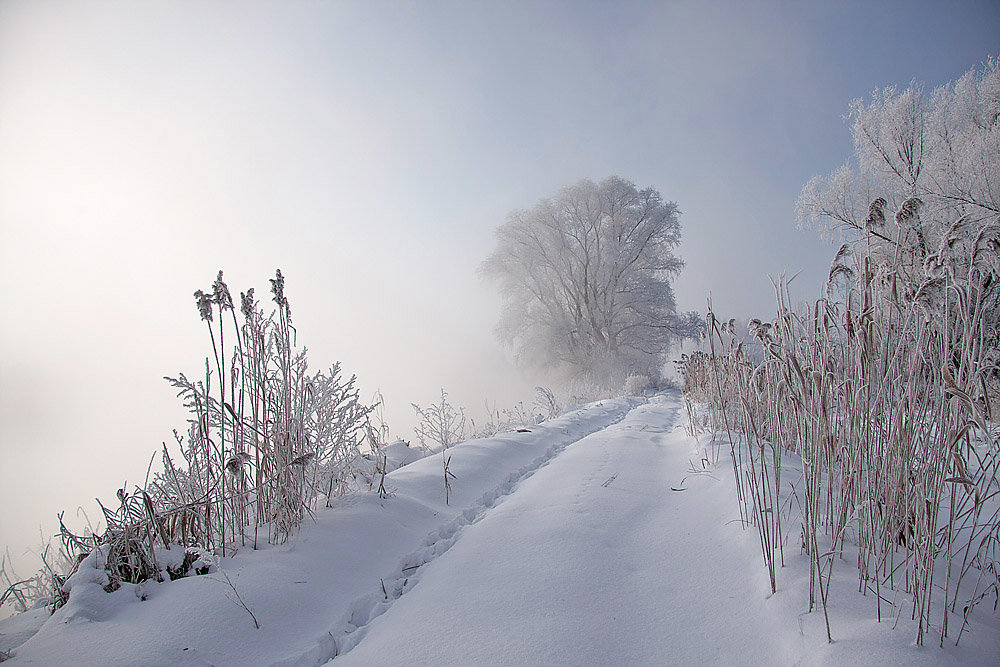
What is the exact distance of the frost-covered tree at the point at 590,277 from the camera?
1698 cm

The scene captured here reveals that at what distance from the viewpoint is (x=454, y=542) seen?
7.55 feet

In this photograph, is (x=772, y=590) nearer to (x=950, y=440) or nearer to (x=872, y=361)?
(x=950, y=440)

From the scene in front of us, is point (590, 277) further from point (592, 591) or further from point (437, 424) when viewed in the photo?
point (592, 591)

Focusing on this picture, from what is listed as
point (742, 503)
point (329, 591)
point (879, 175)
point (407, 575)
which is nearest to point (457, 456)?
point (407, 575)

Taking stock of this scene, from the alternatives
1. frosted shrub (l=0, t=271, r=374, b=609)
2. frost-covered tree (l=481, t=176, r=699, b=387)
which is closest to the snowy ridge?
frosted shrub (l=0, t=271, r=374, b=609)

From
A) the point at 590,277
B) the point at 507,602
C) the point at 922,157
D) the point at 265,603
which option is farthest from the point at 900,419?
the point at 590,277

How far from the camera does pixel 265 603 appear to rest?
1639 millimetres

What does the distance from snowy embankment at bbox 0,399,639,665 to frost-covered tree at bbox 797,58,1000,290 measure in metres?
10.1

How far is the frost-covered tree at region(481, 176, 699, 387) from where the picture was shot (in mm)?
16984

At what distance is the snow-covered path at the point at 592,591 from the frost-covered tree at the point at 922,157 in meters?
9.14

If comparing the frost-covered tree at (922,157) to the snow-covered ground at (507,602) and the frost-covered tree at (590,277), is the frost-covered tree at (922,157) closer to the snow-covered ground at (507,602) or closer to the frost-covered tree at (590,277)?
the frost-covered tree at (590,277)

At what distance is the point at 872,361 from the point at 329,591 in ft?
6.80

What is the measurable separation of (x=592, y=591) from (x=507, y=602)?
0.30 m

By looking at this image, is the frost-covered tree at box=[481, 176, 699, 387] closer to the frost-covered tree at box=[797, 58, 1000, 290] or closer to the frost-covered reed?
the frost-covered tree at box=[797, 58, 1000, 290]
